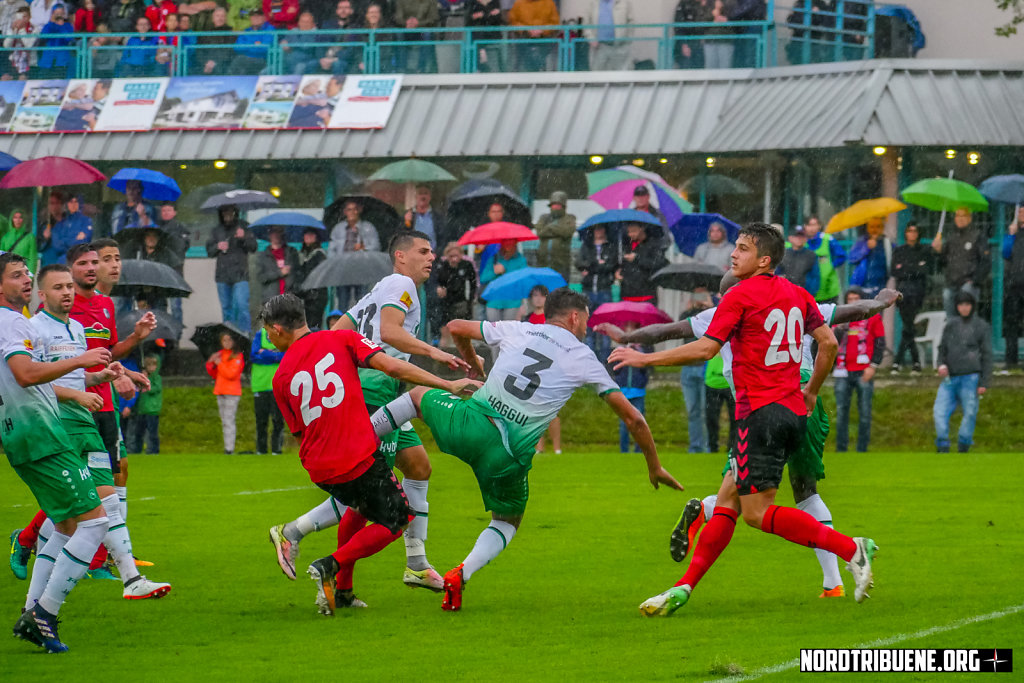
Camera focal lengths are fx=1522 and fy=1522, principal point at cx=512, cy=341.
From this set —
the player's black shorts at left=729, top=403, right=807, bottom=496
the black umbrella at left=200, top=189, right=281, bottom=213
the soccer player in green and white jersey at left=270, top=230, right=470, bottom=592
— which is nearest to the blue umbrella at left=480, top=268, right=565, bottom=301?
the black umbrella at left=200, top=189, right=281, bottom=213

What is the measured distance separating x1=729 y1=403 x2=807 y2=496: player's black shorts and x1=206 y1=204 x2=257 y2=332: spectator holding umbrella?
14.4m

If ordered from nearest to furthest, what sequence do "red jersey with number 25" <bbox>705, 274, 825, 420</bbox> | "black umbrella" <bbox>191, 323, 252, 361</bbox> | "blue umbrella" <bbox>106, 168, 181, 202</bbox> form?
"red jersey with number 25" <bbox>705, 274, 825, 420</bbox> → "black umbrella" <bbox>191, 323, 252, 361</bbox> → "blue umbrella" <bbox>106, 168, 181, 202</bbox>

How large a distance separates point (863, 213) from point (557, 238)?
4.09 meters

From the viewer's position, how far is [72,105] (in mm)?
26328

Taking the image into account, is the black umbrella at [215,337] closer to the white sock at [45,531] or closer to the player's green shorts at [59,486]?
the white sock at [45,531]

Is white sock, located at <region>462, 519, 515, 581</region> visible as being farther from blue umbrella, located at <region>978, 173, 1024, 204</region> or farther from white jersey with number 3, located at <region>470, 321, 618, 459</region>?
blue umbrella, located at <region>978, 173, 1024, 204</region>

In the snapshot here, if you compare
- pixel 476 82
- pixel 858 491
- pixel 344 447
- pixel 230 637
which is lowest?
pixel 858 491

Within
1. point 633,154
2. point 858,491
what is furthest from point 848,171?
point 858,491

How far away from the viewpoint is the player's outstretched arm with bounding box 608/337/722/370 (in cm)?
747

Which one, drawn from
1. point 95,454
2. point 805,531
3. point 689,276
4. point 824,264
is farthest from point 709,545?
point 824,264

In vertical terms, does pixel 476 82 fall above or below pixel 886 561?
above

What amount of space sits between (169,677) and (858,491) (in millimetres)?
8832

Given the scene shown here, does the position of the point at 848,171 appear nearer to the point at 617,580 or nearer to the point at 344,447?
the point at 617,580

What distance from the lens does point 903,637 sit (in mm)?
7340
